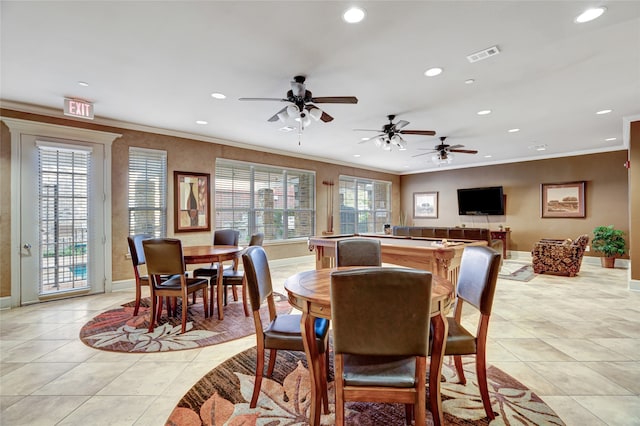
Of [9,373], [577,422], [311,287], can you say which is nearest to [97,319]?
[9,373]

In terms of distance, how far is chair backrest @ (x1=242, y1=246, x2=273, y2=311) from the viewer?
1933 mm

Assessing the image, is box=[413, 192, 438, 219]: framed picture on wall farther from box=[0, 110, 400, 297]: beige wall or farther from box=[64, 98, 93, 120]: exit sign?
box=[64, 98, 93, 120]: exit sign

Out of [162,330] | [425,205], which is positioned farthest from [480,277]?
[425,205]

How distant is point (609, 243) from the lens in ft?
21.0

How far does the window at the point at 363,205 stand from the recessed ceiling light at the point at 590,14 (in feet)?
21.3

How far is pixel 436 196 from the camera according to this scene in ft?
32.4

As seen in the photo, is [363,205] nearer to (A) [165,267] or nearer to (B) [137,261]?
(B) [137,261]

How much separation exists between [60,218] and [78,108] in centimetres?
166

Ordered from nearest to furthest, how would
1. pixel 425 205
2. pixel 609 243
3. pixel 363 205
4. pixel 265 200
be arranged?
pixel 609 243 < pixel 265 200 < pixel 363 205 < pixel 425 205

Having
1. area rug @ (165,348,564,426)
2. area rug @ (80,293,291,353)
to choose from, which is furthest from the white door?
area rug @ (165,348,564,426)

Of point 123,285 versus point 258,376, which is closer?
point 258,376

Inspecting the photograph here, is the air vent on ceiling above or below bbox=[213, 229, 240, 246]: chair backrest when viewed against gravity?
above

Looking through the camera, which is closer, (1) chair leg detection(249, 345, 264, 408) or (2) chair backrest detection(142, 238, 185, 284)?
(1) chair leg detection(249, 345, 264, 408)

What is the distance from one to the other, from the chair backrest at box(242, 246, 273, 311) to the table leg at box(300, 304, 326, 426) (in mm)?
395
